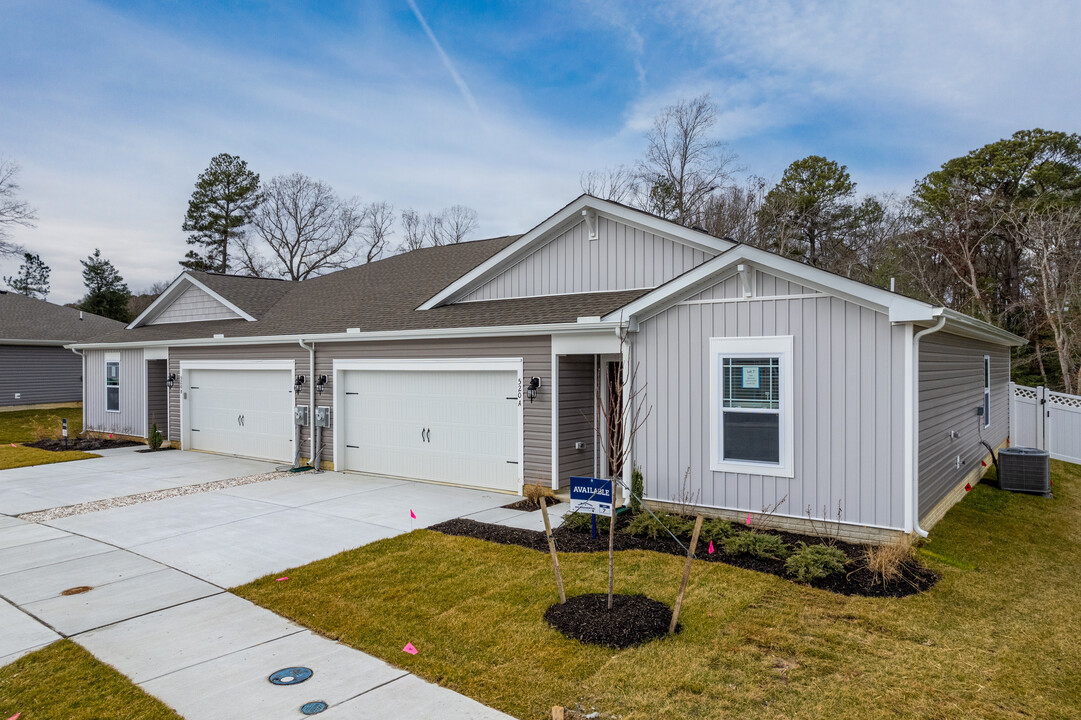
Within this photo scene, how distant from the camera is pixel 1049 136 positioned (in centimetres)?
2294

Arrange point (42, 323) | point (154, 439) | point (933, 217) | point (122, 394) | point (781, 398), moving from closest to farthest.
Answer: point (781, 398) < point (154, 439) < point (122, 394) < point (933, 217) < point (42, 323)

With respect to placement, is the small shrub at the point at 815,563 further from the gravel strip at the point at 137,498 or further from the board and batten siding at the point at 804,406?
the gravel strip at the point at 137,498

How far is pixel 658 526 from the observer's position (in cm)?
721

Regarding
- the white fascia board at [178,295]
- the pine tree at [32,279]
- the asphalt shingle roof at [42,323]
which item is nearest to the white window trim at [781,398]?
the white fascia board at [178,295]

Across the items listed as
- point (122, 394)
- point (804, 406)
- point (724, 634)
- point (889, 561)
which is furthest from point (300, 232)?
point (724, 634)

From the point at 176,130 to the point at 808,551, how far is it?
1886cm

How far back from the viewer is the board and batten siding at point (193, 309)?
1677cm

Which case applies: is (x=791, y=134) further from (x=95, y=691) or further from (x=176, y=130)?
(x=95, y=691)

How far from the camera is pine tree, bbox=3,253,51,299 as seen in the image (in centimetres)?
5709

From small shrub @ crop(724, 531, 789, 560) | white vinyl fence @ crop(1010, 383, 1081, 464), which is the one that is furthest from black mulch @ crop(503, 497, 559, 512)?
white vinyl fence @ crop(1010, 383, 1081, 464)

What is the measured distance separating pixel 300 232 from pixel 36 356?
17.0m

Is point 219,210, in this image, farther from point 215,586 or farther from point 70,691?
point 70,691

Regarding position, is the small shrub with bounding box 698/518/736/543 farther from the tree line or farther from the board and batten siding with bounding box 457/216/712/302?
the tree line

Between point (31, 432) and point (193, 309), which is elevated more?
point (193, 309)
